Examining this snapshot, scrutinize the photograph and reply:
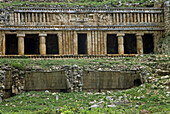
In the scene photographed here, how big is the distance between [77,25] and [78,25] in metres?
0.11

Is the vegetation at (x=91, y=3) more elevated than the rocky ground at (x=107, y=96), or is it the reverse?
the vegetation at (x=91, y=3)

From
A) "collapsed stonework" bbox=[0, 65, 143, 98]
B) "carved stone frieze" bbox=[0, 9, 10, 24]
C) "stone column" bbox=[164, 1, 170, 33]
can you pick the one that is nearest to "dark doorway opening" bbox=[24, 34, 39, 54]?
"carved stone frieze" bbox=[0, 9, 10, 24]

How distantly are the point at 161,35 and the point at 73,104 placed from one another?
56.4 ft

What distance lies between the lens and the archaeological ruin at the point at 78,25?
28.3m

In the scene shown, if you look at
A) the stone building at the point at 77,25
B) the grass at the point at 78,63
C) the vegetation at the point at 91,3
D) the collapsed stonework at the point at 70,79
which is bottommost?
the collapsed stonework at the point at 70,79

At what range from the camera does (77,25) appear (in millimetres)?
28906

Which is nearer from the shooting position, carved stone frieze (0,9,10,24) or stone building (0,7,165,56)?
carved stone frieze (0,9,10,24)

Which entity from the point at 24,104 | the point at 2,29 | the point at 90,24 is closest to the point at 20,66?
the point at 24,104

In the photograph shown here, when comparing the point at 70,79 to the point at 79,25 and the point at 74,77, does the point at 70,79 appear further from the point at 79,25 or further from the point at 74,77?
the point at 79,25

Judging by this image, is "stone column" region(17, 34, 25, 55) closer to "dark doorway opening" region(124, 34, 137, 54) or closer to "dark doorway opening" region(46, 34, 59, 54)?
"dark doorway opening" region(46, 34, 59, 54)

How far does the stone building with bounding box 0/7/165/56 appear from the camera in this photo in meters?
28.4

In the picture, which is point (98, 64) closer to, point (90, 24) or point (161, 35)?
point (90, 24)

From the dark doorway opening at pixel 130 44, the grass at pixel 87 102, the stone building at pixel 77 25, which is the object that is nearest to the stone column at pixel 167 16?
the stone building at pixel 77 25

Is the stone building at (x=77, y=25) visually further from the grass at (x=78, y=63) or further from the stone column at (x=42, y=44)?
the grass at (x=78, y=63)
